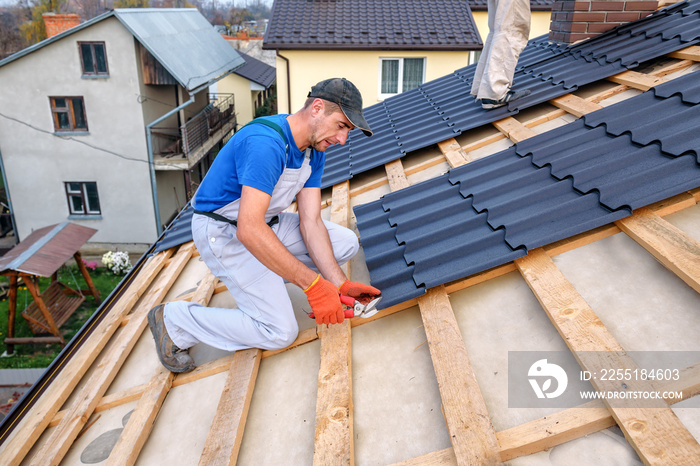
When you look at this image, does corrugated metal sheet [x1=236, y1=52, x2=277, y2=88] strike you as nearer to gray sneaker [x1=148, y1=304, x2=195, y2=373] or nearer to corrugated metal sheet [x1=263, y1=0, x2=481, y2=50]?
corrugated metal sheet [x1=263, y1=0, x2=481, y2=50]

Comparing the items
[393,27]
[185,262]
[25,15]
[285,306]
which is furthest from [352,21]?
[25,15]

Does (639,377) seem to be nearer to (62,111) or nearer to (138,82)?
Result: (138,82)

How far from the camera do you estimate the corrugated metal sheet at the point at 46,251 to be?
374 inches

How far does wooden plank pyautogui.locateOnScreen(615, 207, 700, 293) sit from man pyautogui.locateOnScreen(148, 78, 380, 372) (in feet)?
4.22

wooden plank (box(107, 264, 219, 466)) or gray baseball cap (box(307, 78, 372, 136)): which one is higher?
gray baseball cap (box(307, 78, 372, 136))

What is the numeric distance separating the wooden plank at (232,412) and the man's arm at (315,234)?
647mm

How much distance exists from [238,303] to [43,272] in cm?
867

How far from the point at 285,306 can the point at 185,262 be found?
218 centimetres

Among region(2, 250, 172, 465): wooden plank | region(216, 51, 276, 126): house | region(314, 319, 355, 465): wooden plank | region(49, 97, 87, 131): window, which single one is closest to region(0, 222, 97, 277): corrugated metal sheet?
region(49, 97, 87, 131): window

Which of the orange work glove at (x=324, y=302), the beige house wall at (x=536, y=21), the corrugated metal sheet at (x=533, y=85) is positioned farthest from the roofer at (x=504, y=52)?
the beige house wall at (x=536, y=21)

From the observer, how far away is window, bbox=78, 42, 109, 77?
1466 cm

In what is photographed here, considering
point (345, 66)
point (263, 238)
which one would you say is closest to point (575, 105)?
point (263, 238)

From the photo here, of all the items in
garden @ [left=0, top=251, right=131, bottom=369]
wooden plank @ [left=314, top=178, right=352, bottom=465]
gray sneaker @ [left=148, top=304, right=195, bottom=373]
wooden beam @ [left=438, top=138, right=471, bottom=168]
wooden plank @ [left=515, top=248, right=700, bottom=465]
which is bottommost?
garden @ [left=0, top=251, right=131, bottom=369]

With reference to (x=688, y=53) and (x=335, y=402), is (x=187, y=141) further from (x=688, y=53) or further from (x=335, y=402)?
(x=335, y=402)
